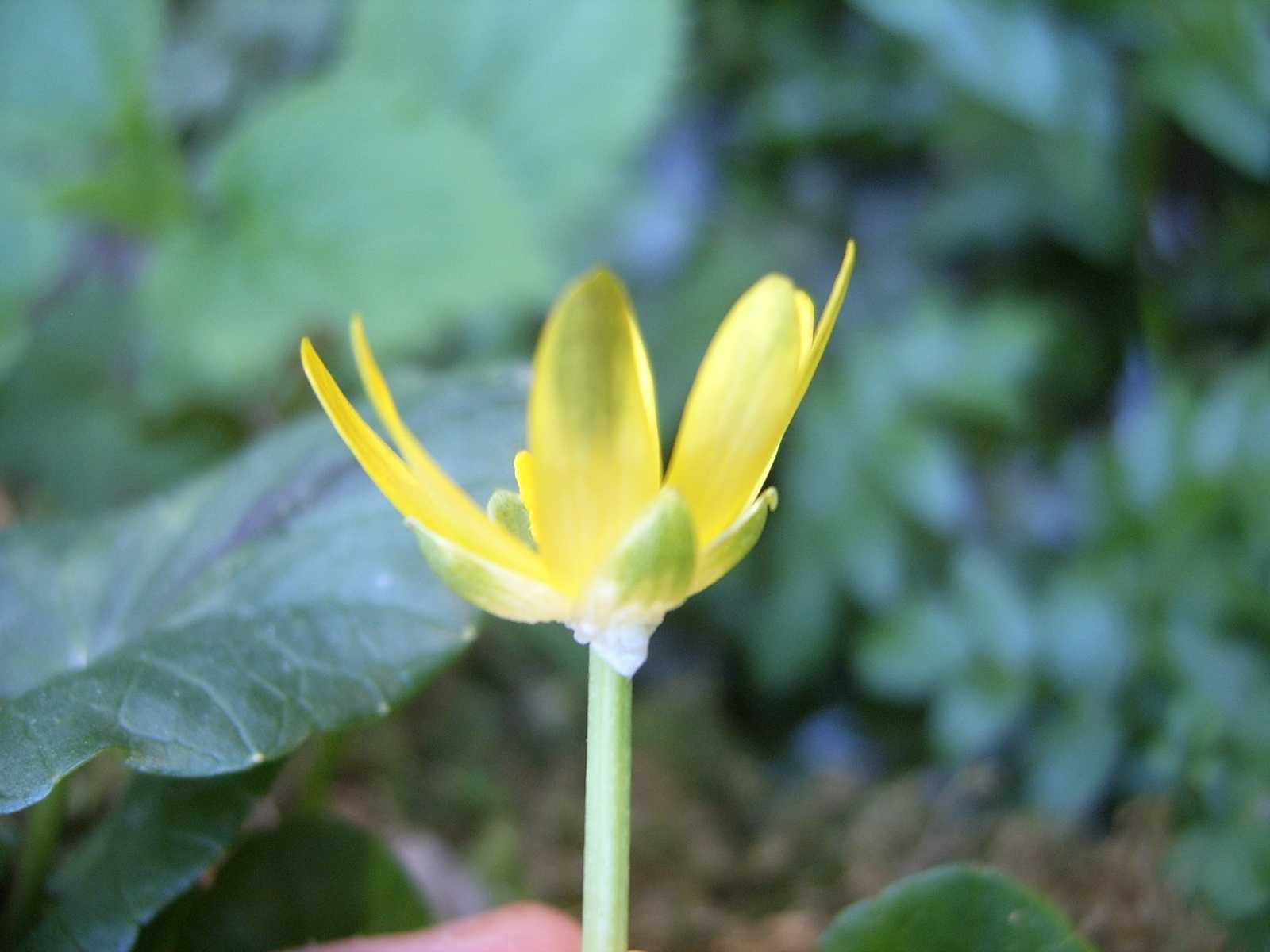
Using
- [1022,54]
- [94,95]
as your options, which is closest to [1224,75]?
[1022,54]

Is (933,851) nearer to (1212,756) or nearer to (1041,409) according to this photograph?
(1212,756)

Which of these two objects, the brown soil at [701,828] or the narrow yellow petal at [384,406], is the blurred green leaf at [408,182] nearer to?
the brown soil at [701,828]

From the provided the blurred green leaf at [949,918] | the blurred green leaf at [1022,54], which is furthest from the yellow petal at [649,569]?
the blurred green leaf at [1022,54]

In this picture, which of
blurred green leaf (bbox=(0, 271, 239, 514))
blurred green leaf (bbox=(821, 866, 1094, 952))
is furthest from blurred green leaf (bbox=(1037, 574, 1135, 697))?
blurred green leaf (bbox=(0, 271, 239, 514))

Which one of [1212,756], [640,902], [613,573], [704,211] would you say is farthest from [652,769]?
[704,211]

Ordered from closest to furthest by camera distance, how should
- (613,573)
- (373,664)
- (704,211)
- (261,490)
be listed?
(613,573)
(373,664)
(261,490)
(704,211)

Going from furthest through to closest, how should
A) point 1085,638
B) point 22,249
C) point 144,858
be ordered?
point 22,249
point 1085,638
point 144,858

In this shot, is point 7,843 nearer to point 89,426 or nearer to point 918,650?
point 918,650
